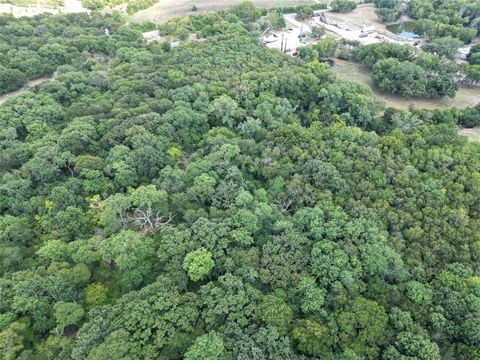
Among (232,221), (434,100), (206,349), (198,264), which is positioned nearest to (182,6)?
(434,100)

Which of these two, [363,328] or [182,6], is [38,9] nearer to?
[182,6]

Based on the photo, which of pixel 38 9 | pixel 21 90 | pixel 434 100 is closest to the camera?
pixel 21 90

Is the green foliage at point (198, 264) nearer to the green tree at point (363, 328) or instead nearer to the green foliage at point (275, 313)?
the green foliage at point (275, 313)

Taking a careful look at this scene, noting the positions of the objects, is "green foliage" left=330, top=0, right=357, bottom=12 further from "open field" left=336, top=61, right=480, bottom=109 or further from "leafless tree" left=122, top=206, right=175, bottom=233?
"leafless tree" left=122, top=206, right=175, bottom=233

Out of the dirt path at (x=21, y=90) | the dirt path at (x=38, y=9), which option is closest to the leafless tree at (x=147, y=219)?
the dirt path at (x=21, y=90)

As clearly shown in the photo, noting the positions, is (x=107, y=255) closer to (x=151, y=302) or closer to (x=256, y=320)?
(x=151, y=302)

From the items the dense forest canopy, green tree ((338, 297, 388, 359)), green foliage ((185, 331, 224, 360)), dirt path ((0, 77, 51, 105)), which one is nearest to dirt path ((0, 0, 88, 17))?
dirt path ((0, 77, 51, 105))
